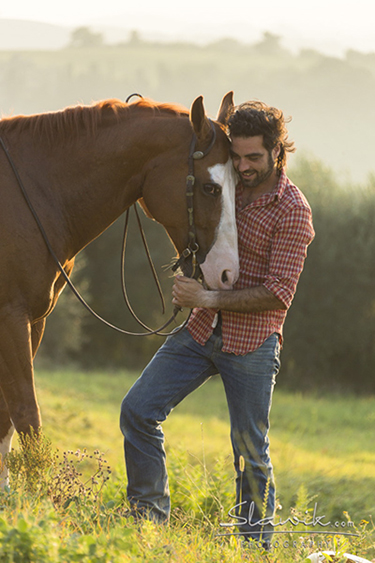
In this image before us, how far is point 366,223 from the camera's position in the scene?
19500 millimetres

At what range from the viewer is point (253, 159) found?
3.46 meters

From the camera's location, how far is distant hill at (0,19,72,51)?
15012 centimetres

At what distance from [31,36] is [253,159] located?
176911mm

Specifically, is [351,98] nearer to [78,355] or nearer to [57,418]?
[78,355]

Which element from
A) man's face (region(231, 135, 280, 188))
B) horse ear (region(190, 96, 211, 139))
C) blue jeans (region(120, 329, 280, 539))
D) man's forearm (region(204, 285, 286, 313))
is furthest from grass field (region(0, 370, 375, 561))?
horse ear (region(190, 96, 211, 139))

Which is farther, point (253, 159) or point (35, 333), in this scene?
point (35, 333)

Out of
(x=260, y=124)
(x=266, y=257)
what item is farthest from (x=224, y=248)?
(x=260, y=124)

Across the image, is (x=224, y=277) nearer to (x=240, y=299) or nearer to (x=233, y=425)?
(x=240, y=299)

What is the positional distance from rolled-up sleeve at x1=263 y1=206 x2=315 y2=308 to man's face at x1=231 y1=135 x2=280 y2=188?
26 centimetres

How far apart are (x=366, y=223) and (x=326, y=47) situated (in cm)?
18903

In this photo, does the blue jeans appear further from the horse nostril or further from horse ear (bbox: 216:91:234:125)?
horse ear (bbox: 216:91:234:125)

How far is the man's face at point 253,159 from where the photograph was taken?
3432 millimetres

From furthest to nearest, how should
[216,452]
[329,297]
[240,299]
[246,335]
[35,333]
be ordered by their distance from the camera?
[329,297] → [216,452] → [35,333] → [246,335] → [240,299]

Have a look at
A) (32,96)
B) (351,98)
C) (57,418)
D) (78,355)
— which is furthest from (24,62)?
(57,418)
